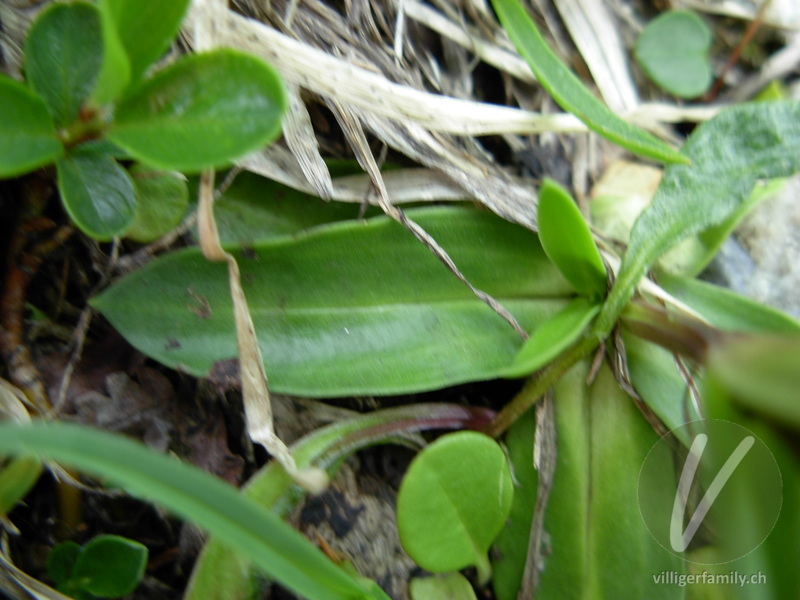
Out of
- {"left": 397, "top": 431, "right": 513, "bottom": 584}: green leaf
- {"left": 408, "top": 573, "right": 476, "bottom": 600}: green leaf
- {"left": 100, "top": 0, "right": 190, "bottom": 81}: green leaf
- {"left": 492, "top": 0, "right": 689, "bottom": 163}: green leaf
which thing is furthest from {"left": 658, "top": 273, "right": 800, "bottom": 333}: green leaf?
{"left": 100, "top": 0, "right": 190, "bottom": 81}: green leaf

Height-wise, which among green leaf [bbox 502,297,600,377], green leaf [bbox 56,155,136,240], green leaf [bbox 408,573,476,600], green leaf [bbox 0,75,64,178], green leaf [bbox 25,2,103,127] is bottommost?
green leaf [bbox 408,573,476,600]

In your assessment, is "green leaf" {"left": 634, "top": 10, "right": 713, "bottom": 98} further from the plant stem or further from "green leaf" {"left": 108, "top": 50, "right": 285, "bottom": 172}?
"green leaf" {"left": 108, "top": 50, "right": 285, "bottom": 172}

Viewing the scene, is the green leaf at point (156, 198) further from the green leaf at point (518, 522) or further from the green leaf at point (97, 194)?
the green leaf at point (518, 522)

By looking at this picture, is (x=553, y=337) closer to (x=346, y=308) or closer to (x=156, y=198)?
(x=346, y=308)

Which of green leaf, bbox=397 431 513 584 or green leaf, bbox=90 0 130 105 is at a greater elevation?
green leaf, bbox=90 0 130 105

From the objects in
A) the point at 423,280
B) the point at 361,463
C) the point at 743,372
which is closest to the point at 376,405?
the point at 361,463

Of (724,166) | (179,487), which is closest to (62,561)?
(179,487)

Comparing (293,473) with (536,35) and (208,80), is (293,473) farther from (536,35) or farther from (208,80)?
(536,35)
